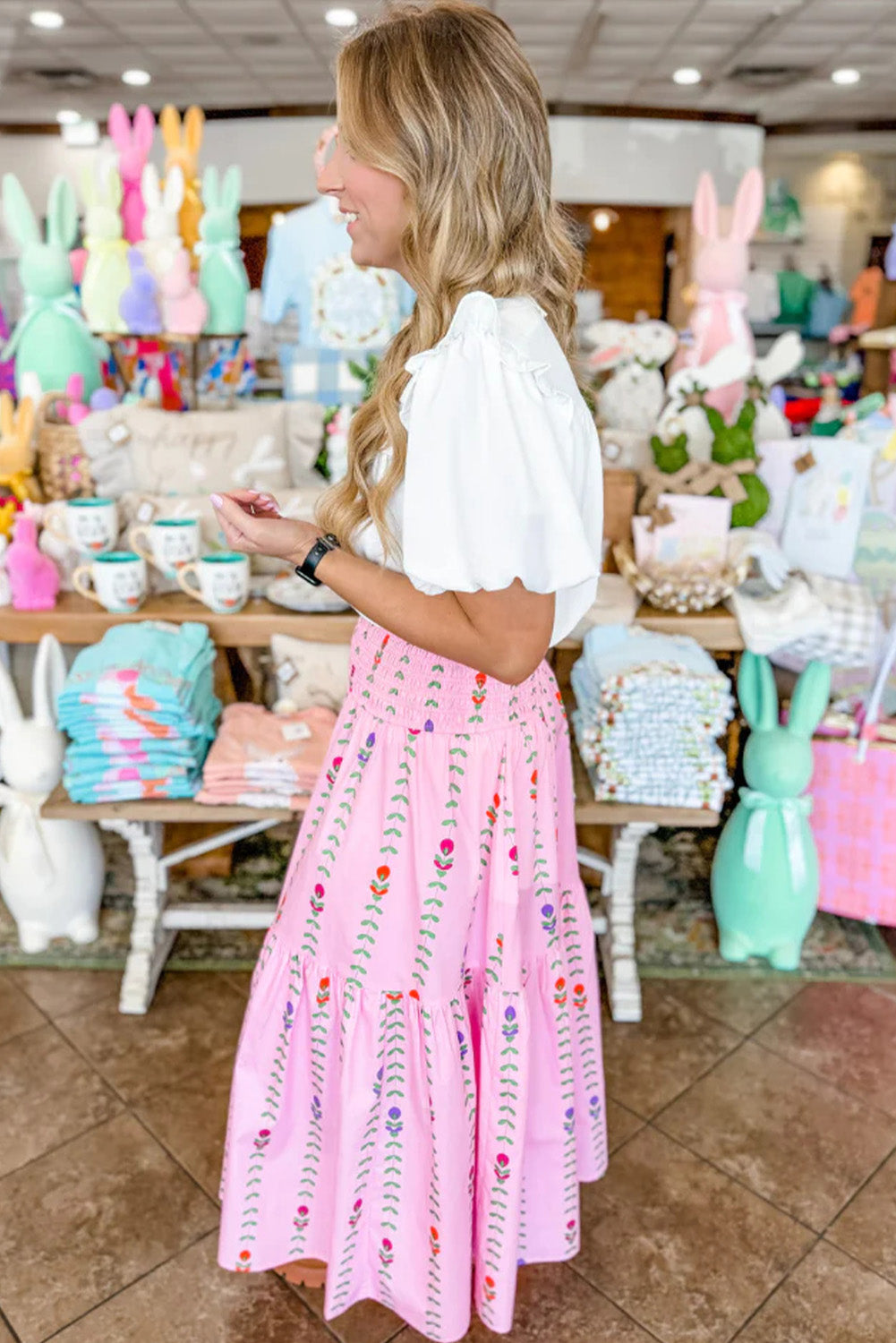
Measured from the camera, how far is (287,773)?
222cm

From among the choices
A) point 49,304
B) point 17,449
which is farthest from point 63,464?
point 49,304

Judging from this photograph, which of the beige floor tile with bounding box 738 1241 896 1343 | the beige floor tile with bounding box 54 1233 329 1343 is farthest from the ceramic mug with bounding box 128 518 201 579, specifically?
the beige floor tile with bounding box 738 1241 896 1343

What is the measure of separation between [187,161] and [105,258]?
38 cm

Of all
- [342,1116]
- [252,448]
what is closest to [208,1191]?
[342,1116]

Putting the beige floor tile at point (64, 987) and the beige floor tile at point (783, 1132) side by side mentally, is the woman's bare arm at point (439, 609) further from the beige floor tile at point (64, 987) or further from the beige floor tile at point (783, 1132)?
the beige floor tile at point (64, 987)

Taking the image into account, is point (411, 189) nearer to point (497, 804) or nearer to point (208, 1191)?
point (497, 804)

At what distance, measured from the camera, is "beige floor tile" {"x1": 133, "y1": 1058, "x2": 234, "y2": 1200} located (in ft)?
6.38

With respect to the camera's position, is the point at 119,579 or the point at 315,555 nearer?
the point at 315,555

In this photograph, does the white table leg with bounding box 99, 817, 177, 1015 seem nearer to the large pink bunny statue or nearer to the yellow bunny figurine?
the yellow bunny figurine

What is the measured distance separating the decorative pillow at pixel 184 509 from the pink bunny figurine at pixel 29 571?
219 mm

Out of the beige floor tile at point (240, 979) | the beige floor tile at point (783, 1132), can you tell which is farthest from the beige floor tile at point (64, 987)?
the beige floor tile at point (783, 1132)

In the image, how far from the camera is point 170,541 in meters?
2.35

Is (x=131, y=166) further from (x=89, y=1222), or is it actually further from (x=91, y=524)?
(x=89, y=1222)

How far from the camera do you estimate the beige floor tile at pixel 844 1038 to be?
2.18 m
